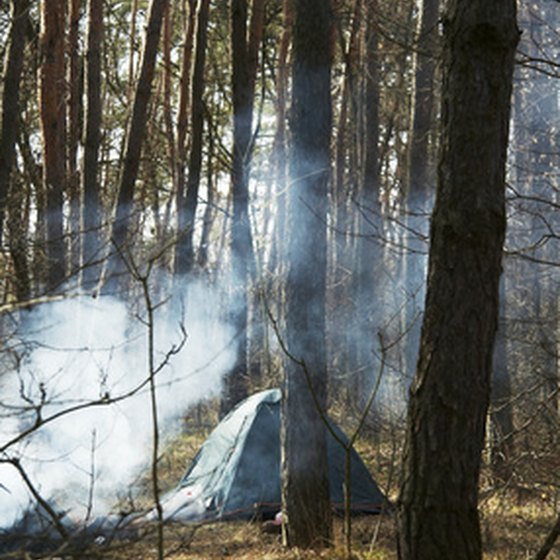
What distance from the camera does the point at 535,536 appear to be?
24.5 ft

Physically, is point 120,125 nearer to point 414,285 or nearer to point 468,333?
point 414,285

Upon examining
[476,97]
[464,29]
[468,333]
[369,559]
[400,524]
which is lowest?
[369,559]

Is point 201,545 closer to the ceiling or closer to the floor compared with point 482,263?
closer to the floor

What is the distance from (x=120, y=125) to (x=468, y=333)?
19.2 meters

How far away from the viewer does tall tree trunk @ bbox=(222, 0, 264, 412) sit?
12477mm

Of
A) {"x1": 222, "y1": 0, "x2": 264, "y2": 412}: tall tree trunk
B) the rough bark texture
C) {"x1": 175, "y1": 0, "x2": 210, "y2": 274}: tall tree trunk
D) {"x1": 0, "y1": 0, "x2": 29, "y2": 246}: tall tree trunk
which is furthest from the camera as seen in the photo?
{"x1": 175, "y1": 0, "x2": 210, "y2": 274}: tall tree trunk

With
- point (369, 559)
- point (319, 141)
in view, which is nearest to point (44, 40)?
point (319, 141)

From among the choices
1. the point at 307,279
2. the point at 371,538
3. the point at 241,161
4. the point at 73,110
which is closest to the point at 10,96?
the point at 307,279

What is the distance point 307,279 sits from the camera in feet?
23.2

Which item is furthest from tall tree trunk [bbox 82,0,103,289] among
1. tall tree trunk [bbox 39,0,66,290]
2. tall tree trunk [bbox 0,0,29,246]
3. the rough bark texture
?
the rough bark texture

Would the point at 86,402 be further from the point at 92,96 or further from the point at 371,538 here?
the point at 371,538

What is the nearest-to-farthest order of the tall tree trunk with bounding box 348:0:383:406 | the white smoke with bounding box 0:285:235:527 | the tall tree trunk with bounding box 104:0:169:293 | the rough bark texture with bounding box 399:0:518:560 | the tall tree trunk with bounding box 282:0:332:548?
the rough bark texture with bounding box 399:0:518:560
the tall tree trunk with bounding box 282:0:332:548
the white smoke with bounding box 0:285:235:527
the tall tree trunk with bounding box 104:0:169:293
the tall tree trunk with bounding box 348:0:383:406

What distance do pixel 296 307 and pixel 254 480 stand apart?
106 inches

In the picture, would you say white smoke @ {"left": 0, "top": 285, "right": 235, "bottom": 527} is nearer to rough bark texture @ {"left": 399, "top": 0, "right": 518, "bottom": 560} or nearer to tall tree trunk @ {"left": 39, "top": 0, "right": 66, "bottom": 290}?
tall tree trunk @ {"left": 39, "top": 0, "right": 66, "bottom": 290}
